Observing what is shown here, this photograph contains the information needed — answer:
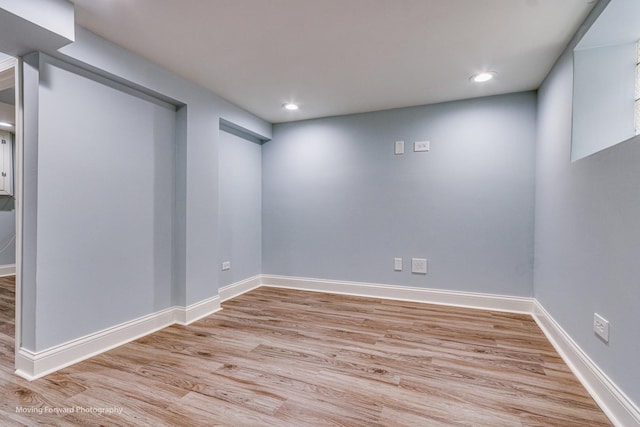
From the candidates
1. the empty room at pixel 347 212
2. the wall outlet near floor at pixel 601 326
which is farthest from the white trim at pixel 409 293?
the wall outlet near floor at pixel 601 326

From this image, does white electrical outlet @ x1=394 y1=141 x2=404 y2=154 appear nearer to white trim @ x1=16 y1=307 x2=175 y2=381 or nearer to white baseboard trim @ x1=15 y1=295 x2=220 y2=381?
white baseboard trim @ x1=15 y1=295 x2=220 y2=381

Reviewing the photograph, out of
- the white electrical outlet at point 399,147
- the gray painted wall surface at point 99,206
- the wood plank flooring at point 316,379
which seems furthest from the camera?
the white electrical outlet at point 399,147

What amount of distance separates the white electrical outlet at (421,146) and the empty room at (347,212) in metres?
0.02

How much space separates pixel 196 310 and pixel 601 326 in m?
2.87

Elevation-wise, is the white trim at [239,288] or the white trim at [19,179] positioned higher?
the white trim at [19,179]

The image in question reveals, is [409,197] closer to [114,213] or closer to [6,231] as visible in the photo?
[114,213]

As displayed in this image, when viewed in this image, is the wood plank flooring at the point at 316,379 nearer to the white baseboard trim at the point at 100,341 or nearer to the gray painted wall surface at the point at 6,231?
the white baseboard trim at the point at 100,341

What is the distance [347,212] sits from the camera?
3568 mm

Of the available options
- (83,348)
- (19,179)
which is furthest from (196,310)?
(19,179)

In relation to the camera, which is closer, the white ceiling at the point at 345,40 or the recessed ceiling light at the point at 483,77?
the white ceiling at the point at 345,40

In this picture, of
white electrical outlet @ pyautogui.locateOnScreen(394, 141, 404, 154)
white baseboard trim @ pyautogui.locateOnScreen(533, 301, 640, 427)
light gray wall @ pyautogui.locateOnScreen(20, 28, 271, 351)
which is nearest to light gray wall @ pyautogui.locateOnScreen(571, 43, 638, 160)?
white baseboard trim @ pyautogui.locateOnScreen(533, 301, 640, 427)

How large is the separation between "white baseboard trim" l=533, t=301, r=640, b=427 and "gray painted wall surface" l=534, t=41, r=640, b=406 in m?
0.04

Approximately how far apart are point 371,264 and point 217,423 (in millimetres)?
2384

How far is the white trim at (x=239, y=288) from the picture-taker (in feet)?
10.9
